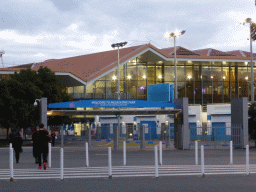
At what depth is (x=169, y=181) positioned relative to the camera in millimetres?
14305

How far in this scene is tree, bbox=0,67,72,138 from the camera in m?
50.5

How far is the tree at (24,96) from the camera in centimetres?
5050

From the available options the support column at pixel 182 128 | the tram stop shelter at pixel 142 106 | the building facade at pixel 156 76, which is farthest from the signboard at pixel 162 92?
the building facade at pixel 156 76

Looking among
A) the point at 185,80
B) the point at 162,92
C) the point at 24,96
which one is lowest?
the point at 162,92

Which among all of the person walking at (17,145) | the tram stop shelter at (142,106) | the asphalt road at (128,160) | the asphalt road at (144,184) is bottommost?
the asphalt road at (128,160)

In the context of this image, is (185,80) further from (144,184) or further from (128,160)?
(144,184)

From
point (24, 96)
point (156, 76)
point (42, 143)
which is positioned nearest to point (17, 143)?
point (42, 143)

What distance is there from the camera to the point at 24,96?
171 feet

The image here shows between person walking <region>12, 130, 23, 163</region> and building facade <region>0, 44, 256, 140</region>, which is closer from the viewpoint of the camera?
person walking <region>12, 130, 23, 163</region>

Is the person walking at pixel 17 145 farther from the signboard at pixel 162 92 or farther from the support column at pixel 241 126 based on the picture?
the support column at pixel 241 126

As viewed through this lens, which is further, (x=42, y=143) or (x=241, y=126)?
(x=241, y=126)

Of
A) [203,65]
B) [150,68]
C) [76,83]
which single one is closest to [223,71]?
[203,65]

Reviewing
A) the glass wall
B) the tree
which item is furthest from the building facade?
the tree

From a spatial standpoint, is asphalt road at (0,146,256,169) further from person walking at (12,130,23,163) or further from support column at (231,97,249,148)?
support column at (231,97,249,148)
